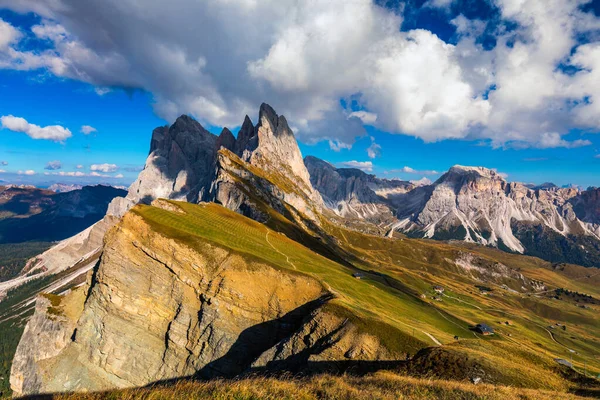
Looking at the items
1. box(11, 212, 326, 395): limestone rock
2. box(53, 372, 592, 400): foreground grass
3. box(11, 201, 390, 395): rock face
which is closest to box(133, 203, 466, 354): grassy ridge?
box(11, 201, 390, 395): rock face

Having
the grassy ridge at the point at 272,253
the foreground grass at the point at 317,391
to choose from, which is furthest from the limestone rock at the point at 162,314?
the foreground grass at the point at 317,391

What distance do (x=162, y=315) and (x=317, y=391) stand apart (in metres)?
51.5

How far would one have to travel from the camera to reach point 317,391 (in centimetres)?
1608

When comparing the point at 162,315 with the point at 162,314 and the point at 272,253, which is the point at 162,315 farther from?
Answer: the point at 272,253

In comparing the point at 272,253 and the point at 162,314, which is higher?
the point at 272,253

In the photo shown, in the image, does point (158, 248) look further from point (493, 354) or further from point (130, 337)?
point (493, 354)

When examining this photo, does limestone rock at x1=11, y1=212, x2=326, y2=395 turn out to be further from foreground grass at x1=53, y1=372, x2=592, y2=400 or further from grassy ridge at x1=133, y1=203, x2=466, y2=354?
foreground grass at x1=53, y1=372, x2=592, y2=400

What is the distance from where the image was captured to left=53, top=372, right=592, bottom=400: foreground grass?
1173 cm

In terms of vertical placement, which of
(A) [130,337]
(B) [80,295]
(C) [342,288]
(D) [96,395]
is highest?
(D) [96,395]

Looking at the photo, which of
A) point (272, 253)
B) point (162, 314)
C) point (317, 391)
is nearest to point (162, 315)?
point (162, 314)

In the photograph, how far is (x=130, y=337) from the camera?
188ft

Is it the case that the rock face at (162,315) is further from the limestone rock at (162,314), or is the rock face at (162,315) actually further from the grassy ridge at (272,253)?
the grassy ridge at (272,253)

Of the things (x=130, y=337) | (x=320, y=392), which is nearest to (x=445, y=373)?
(x=320, y=392)

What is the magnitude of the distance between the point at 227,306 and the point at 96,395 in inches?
1791
